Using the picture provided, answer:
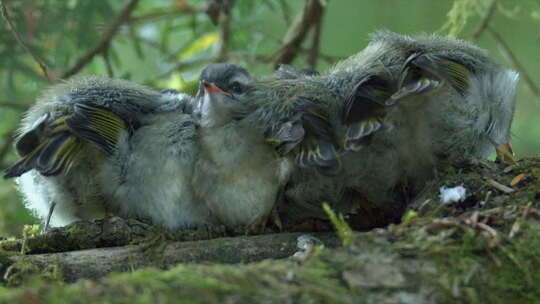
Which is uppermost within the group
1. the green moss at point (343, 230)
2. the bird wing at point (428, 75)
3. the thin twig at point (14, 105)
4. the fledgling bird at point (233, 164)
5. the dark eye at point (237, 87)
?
the thin twig at point (14, 105)

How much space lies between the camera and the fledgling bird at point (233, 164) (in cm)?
352

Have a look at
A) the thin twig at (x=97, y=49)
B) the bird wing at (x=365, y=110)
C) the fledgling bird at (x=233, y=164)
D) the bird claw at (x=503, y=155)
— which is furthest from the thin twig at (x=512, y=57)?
the thin twig at (x=97, y=49)

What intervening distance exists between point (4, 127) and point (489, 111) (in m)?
3.92

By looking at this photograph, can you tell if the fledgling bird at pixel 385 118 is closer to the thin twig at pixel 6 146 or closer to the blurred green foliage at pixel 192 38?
the blurred green foliage at pixel 192 38

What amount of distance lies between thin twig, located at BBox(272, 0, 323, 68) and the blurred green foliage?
0.09 meters

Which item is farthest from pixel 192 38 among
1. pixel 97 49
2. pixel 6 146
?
pixel 6 146

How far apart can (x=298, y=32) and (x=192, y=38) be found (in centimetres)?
112

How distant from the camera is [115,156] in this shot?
11.8 feet

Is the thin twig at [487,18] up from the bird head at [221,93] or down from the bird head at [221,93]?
up

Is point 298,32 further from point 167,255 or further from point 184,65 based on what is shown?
point 167,255

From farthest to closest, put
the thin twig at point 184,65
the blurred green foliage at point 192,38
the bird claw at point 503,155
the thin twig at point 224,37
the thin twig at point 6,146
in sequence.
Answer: the thin twig at point 184,65 → the thin twig at point 224,37 → the thin twig at point 6,146 → the blurred green foliage at point 192,38 → the bird claw at point 503,155

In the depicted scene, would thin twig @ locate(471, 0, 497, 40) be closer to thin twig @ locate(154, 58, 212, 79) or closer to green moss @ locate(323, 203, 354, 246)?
thin twig @ locate(154, 58, 212, 79)

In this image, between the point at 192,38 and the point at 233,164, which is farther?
the point at 192,38

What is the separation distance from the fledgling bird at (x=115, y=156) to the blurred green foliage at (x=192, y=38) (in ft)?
4.68
